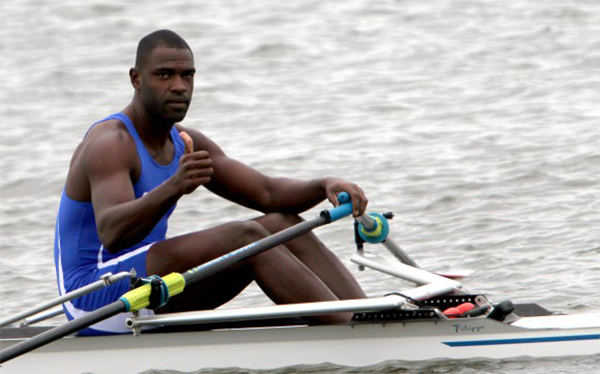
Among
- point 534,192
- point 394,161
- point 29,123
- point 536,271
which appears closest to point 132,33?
point 29,123

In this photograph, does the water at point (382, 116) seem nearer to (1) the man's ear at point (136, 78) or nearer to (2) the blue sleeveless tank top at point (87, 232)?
(2) the blue sleeveless tank top at point (87, 232)

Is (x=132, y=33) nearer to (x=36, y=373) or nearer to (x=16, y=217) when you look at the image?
(x=16, y=217)

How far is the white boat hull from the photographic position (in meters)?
6.06

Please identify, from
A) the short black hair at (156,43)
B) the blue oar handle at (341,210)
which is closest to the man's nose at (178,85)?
the short black hair at (156,43)

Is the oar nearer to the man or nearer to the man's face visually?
the man

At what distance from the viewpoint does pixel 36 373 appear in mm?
6148

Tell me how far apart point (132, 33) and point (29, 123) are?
4.53 metres

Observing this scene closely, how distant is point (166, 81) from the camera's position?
601cm

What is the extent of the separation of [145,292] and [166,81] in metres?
1.14

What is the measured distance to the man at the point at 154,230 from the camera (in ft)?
19.2

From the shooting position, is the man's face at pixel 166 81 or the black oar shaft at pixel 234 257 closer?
the black oar shaft at pixel 234 257

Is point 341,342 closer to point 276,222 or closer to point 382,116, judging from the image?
point 276,222

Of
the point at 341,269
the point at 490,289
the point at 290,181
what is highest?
the point at 290,181

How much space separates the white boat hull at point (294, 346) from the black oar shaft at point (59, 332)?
1.93ft
